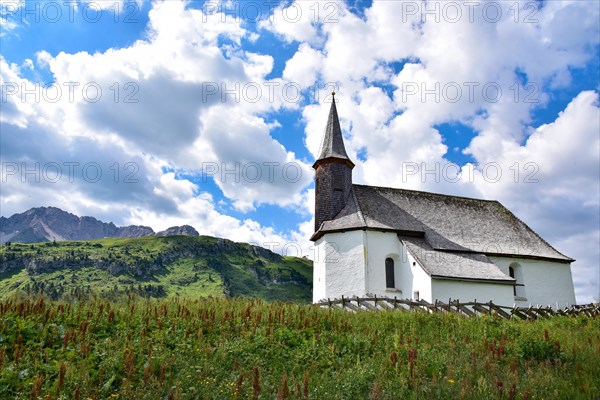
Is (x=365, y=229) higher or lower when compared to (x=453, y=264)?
higher

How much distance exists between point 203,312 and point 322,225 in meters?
19.9

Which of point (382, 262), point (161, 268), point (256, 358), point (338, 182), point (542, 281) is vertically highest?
point (161, 268)

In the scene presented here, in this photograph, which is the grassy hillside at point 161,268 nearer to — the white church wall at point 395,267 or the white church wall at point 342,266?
the white church wall at point 342,266

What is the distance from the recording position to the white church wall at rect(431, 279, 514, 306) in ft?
84.7

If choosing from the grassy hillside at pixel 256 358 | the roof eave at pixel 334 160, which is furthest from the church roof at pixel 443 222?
the grassy hillside at pixel 256 358

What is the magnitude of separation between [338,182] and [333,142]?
3699mm

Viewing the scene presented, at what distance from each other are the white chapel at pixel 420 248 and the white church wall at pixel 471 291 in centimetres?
6

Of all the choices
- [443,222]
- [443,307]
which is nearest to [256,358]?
[443,307]

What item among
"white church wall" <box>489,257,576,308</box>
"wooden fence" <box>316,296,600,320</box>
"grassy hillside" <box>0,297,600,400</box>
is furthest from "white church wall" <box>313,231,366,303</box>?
"grassy hillside" <box>0,297,600,400</box>

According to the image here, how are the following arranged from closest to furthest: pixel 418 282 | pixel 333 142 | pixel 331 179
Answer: pixel 418 282, pixel 331 179, pixel 333 142

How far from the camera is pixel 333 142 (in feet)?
114


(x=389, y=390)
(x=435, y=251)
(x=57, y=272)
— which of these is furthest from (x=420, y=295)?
(x=57, y=272)

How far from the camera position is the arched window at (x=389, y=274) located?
29297mm

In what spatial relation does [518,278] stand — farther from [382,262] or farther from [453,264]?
[382,262]
